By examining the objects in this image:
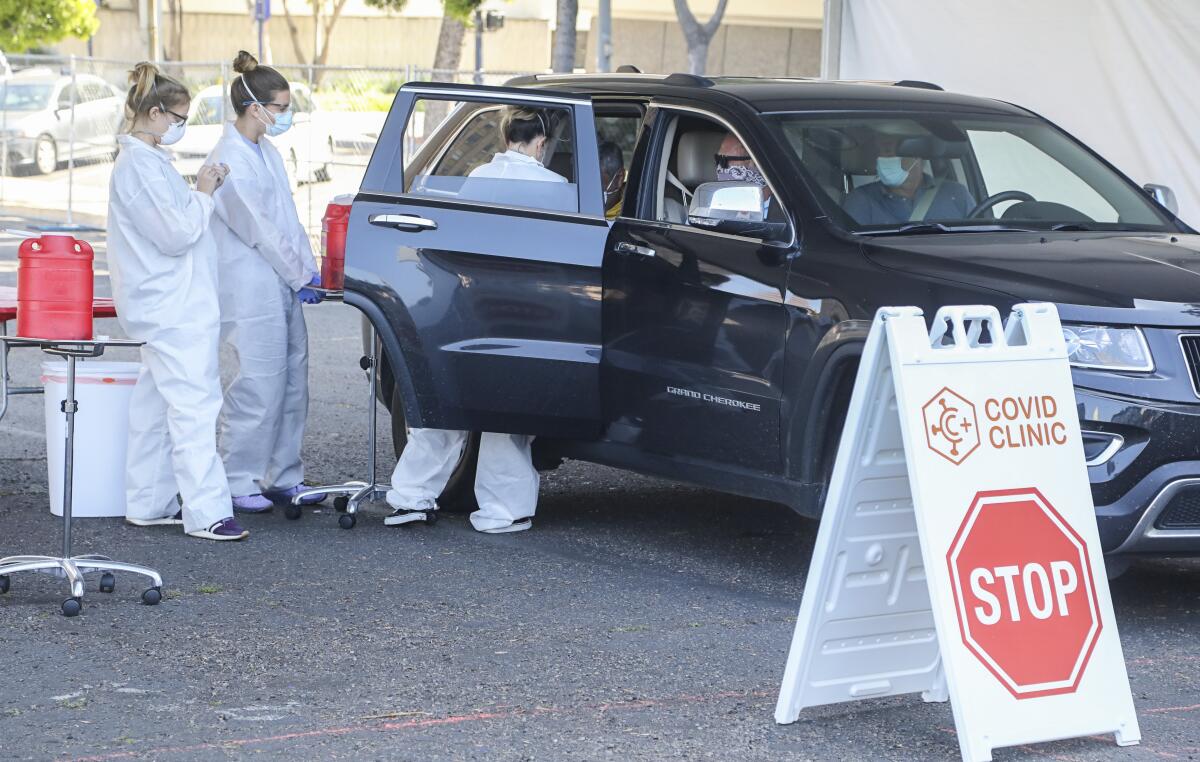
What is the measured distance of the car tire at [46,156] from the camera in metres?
24.7

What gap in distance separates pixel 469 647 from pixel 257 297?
251 centimetres

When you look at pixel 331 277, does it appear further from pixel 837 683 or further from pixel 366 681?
pixel 837 683

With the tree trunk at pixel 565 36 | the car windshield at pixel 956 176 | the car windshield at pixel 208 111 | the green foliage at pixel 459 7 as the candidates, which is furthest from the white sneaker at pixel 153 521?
the green foliage at pixel 459 7

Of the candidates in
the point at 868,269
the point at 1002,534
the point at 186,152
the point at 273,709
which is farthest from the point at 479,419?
the point at 186,152

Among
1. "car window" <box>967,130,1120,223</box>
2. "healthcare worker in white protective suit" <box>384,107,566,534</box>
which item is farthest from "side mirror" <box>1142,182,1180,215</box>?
"healthcare worker in white protective suit" <box>384,107,566,534</box>

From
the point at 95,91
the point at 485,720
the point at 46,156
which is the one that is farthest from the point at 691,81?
the point at 46,156

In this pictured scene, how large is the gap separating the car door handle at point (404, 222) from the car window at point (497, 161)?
0.65ft

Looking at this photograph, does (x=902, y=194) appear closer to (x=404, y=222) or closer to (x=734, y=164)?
(x=734, y=164)

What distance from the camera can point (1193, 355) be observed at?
18.8 ft

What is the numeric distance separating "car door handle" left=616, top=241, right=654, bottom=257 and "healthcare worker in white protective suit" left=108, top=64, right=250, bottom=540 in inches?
66.5

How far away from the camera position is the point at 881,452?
479cm

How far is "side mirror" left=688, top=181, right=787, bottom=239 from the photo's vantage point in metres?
6.29

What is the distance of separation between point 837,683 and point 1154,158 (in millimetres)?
7307

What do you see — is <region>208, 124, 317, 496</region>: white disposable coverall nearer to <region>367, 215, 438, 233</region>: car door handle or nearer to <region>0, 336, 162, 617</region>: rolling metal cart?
<region>367, 215, 438, 233</region>: car door handle
